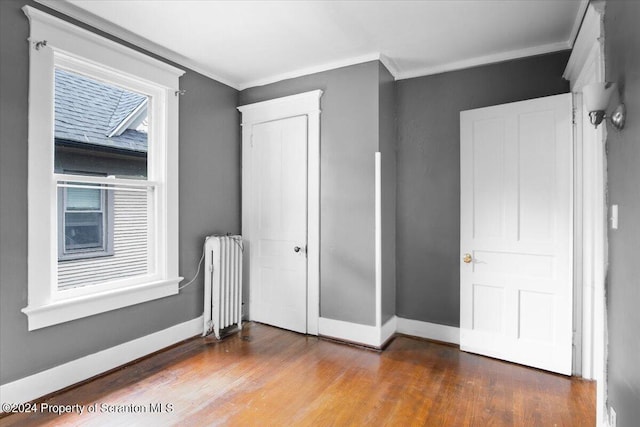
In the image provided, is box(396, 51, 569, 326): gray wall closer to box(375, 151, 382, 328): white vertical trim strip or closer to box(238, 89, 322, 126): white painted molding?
box(375, 151, 382, 328): white vertical trim strip

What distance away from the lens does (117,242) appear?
9.25 ft

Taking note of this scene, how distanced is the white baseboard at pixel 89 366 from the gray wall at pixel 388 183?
1964mm

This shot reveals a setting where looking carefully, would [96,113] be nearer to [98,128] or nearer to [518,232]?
[98,128]

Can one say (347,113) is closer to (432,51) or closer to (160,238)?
(432,51)

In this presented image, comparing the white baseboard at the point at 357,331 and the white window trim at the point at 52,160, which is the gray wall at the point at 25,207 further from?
the white baseboard at the point at 357,331

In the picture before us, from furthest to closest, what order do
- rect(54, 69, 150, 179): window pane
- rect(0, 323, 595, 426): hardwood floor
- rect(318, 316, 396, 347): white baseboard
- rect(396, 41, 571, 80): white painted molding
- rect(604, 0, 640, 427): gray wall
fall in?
rect(318, 316, 396, 347): white baseboard < rect(396, 41, 571, 80): white painted molding < rect(54, 69, 150, 179): window pane < rect(0, 323, 595, 426): hardwood floor < rect(604, 0, 640, 427): gray wall

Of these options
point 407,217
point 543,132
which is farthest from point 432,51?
point 407,217

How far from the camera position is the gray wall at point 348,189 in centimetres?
316

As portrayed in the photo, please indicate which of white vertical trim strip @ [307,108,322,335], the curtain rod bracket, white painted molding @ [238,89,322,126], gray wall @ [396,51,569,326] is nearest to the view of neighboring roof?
the curtain rod bracket

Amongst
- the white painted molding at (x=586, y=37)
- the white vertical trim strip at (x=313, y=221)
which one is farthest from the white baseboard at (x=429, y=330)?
the white painted molding at (x=586, y=37)

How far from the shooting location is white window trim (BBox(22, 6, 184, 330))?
7.36ft

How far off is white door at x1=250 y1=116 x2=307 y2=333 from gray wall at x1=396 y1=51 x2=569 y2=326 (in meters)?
1.02

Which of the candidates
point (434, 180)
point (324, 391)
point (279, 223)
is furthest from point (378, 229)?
point (324, 391)

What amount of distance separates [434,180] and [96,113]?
302 centimetres
